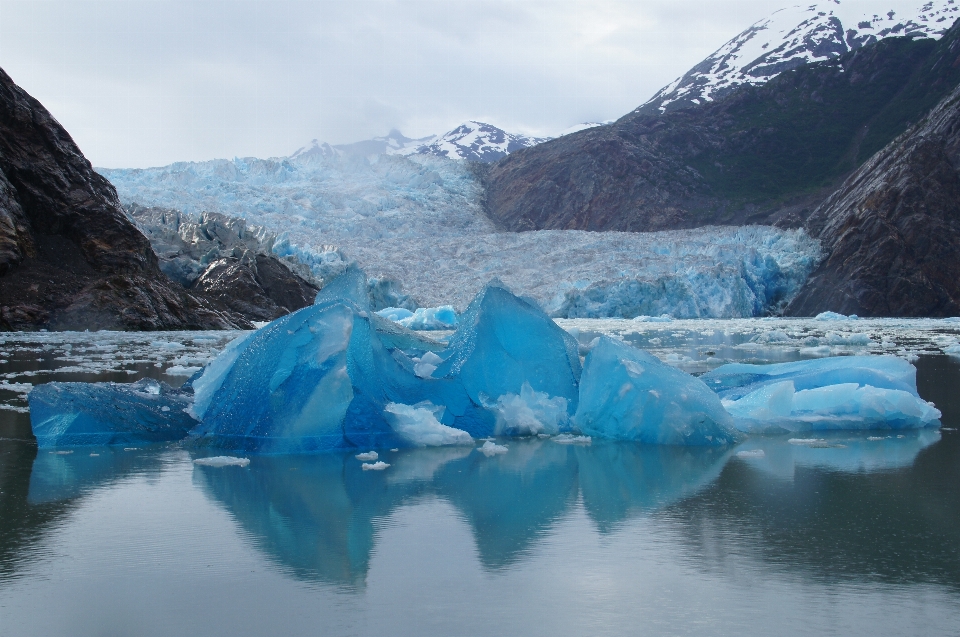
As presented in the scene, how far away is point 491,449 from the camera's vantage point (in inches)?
154

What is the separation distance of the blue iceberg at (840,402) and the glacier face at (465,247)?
16744mm

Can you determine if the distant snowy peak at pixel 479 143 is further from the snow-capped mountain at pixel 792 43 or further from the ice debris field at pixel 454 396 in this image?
the ice debris field at pixel 454 396

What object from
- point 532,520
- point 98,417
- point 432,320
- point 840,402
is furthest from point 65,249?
point 532,520

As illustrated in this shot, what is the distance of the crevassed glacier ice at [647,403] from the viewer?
13.2ft

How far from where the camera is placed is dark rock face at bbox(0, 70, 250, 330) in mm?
13922

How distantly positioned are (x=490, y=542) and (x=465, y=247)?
2541 centimetres

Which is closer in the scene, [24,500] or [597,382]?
[24,500]

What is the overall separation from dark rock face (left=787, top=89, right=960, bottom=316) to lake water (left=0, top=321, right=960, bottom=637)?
24523mm

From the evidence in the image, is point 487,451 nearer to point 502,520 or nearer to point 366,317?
point 366,317

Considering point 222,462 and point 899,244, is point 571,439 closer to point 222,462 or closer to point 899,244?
point 222,462

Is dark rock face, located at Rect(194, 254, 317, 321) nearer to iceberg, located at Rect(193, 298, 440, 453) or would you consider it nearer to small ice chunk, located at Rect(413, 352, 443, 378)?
small ice chunk, located at Rect(413, 352, 443, 378)

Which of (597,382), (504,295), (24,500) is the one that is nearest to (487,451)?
(597,382)

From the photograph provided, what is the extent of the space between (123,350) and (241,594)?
335 inches

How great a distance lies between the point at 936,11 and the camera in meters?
62.3
